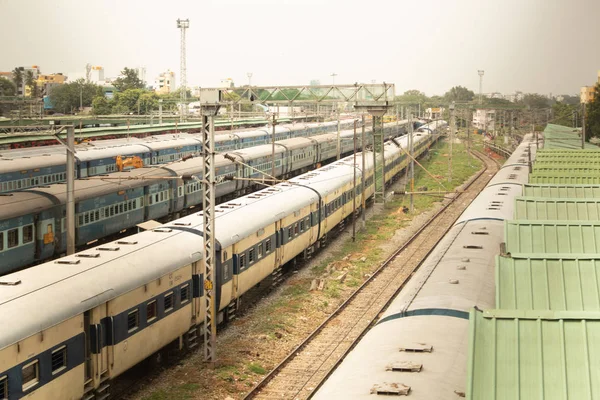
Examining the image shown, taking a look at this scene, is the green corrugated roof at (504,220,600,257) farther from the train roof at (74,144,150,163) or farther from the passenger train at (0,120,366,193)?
the train roof at (74,144,150,163)

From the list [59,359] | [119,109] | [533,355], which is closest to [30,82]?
[119,109]

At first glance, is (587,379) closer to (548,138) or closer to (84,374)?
(84,374)

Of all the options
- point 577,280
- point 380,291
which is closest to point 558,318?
point 577,280

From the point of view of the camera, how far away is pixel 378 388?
388 inches

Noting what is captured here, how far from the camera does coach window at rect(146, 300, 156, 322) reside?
675 inches

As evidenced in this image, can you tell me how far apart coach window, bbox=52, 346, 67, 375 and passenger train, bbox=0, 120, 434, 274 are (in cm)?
588

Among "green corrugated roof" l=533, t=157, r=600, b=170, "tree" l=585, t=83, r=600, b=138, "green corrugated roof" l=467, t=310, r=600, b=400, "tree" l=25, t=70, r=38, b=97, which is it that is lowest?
"green corrugated roof" l=467, t=310, r=600, b=400

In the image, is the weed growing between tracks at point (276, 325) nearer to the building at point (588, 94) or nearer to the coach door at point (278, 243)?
the coach door at point (278, 243)

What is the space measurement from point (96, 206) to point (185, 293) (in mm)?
10594

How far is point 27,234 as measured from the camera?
24.0 metres

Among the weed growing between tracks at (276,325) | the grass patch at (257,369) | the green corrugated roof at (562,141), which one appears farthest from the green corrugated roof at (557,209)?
the green corrugated roof at (562,141)

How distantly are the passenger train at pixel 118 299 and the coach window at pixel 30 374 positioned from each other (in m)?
0.02

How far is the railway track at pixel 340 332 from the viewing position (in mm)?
18297

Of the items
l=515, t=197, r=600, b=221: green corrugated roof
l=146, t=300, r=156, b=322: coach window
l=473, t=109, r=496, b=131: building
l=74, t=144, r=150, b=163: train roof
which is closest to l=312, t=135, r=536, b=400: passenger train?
l=515, t=197, r=600, b=221: green corrugated roof
